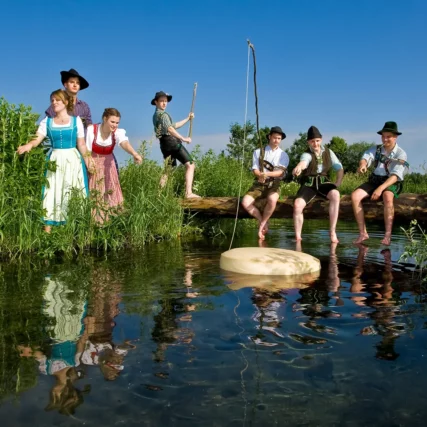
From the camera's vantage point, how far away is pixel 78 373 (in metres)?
2.96

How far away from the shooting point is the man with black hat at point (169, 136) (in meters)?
9.78

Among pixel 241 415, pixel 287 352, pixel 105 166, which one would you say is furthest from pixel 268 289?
pixel 105 166

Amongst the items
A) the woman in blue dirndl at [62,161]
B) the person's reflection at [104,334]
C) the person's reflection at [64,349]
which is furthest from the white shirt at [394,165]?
the person's reflection at [64,349]

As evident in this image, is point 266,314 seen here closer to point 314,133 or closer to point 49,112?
point 314,133

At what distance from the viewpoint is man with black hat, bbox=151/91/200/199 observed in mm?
9781

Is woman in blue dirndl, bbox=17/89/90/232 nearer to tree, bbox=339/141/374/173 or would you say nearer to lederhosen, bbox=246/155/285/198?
lederhosen, bbox=246/155/285/198

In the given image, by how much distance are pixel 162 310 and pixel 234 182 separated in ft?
25.2

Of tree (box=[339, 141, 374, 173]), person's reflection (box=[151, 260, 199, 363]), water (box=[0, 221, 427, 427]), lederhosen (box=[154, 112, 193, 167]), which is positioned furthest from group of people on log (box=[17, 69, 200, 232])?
tree (box=[339, 141, 374, 173])

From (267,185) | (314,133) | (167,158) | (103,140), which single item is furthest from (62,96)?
(314,133)

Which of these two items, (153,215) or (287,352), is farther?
(153,215)

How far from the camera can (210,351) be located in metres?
3.32

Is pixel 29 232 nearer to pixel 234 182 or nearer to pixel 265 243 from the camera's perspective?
pixel 265 243

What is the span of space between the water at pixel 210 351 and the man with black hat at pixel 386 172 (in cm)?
286

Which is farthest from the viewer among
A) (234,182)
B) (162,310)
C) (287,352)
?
(234,182)
